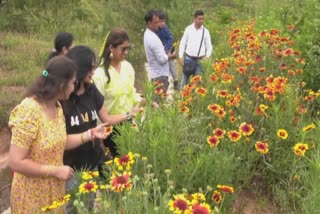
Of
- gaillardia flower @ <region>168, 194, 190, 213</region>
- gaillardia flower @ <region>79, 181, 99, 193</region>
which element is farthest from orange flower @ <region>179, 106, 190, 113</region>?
gaillardia flower @ <region>168, 194, 190, 213</region>

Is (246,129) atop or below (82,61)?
below

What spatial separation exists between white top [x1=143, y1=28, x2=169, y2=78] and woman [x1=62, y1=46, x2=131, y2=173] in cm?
214

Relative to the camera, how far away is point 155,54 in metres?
5.39

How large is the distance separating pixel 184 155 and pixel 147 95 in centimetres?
60

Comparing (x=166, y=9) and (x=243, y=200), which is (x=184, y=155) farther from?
(x=166, y=9)

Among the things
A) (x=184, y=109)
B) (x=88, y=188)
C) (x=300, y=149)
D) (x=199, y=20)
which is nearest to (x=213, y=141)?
(x=300, y=149)

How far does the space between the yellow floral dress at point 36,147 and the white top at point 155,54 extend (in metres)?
2.69

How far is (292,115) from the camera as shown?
3.50 meters

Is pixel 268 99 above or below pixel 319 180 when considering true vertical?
above

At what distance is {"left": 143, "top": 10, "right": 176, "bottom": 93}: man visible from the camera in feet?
17.5

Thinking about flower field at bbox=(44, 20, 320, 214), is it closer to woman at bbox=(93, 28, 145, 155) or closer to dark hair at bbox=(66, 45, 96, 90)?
woman at bbox=(93, 28, 145, 155)

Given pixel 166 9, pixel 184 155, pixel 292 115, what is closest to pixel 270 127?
pixel 292 115

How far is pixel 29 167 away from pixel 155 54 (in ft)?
10.1

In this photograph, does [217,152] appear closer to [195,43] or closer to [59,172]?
[59,172]
